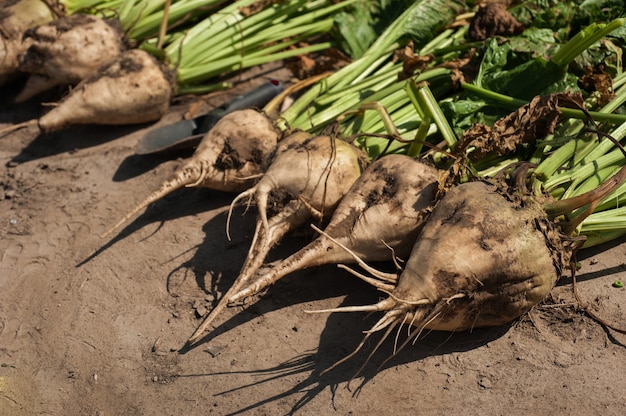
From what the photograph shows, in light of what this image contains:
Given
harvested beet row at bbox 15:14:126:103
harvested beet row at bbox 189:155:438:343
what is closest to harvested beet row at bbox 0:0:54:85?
harvested beet row at bbox 15:14:126:103

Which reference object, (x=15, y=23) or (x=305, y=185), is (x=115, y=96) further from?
(x=305, y=185)

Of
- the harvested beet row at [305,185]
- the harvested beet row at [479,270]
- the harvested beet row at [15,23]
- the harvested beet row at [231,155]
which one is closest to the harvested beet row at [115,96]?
the harvested beet row at [15,23]

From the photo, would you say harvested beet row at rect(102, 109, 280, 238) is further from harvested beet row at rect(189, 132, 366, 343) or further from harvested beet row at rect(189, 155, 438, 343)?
harvested beet row at rect(189, 155, 438, 343)

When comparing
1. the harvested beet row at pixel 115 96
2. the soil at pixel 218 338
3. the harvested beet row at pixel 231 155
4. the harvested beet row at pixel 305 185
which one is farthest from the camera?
the harvested beet row at pixel 115 96

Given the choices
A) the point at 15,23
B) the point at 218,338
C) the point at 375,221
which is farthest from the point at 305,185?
the point at 15,23

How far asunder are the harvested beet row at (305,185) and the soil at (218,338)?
30cm

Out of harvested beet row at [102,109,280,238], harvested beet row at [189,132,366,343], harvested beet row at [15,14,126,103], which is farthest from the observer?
harvested beet row at [15,14,126,103]

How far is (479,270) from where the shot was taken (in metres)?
3.47

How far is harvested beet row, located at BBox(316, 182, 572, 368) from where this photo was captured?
3479mm

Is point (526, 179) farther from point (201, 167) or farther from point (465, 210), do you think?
point (201, 167)

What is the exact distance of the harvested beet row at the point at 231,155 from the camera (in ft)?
15.5

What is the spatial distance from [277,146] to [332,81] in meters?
1.00

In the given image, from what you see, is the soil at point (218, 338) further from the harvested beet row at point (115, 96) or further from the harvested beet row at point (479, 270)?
the harvested beet row at point (115, 96)

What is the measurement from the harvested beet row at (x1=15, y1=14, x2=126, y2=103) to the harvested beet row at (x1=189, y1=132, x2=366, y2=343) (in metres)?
2.27
